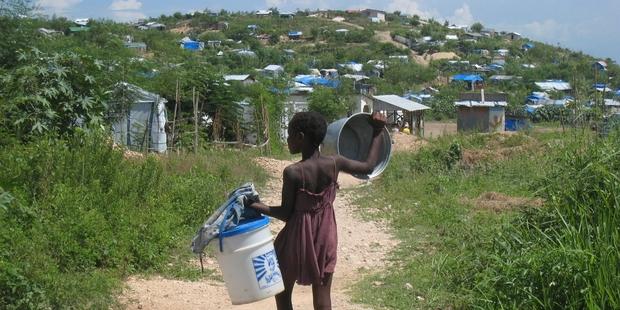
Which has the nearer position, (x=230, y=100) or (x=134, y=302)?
(x=134, y=302)

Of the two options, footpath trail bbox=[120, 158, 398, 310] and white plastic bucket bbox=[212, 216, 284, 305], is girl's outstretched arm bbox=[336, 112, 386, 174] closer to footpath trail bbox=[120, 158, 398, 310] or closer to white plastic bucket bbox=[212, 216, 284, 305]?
white plastic bucket bbox=[212, 216, 284, 305]

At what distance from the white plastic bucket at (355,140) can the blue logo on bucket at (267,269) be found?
85cm

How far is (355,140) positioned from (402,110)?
90.8 ft

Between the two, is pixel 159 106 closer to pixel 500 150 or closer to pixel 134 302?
pixel 500 150

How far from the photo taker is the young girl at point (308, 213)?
158 inches

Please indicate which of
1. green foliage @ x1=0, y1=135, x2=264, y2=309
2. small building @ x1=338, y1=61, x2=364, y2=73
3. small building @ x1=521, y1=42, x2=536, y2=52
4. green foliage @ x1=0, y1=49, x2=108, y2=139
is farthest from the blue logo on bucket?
small building @ x1=521, y1=42, x2=536, y2=52

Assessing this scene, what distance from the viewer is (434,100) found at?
5112cm

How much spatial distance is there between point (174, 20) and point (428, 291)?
99.3 metres

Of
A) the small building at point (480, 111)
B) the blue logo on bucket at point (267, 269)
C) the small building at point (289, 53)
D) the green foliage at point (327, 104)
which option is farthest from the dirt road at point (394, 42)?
the blue logo on bucket at point (267, 269)

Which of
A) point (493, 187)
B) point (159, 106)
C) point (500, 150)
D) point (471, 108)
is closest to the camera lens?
point (493, 187)

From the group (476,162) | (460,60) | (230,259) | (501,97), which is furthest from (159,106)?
(460,60)

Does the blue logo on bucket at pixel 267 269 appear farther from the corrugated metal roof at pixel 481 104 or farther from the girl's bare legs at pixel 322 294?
the corrugated metal roof at pixel 481 104

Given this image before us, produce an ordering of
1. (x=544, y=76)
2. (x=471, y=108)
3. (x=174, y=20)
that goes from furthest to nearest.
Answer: (x=174, y=20) → (x=544, y=76) → (x=471, y=108)

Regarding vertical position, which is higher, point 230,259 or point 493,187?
point 230,259
